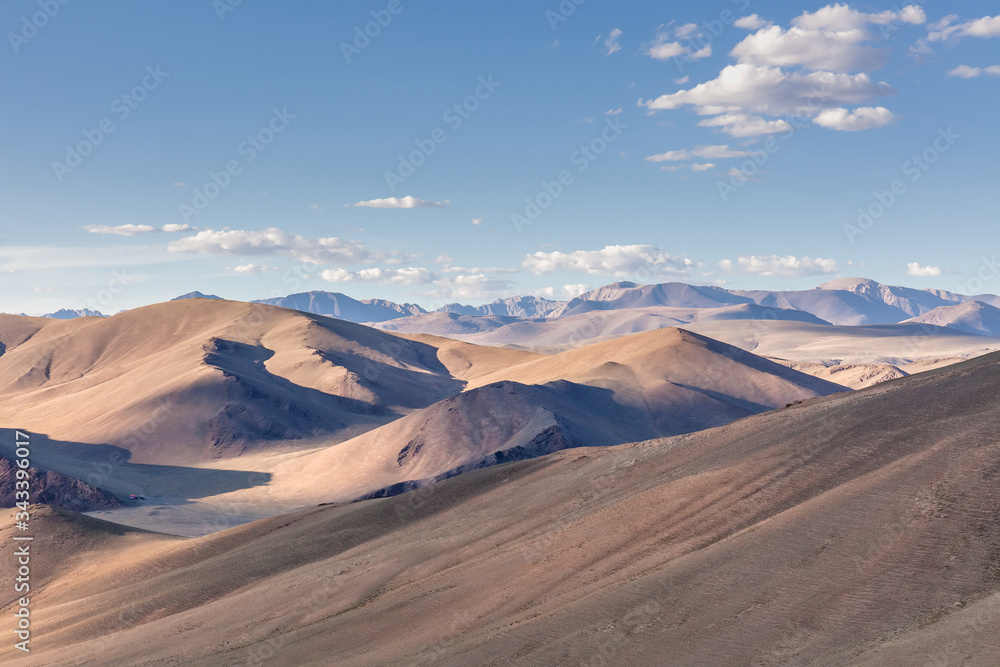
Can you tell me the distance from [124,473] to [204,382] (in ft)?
93.2

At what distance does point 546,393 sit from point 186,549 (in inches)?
2177

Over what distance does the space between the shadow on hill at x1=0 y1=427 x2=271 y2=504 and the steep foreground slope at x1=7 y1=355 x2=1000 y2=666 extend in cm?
3873

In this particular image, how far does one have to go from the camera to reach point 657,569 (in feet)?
90.1

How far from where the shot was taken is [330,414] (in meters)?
129

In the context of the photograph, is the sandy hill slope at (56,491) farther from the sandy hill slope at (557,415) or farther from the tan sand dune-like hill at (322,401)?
the sandy hill slope at (557,415)

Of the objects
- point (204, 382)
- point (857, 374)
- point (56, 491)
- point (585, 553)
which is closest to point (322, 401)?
point (204, 382)

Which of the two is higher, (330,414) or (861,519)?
(330,414)

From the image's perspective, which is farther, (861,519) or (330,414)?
(330,414)

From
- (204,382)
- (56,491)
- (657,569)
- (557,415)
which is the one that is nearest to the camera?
(657,569)

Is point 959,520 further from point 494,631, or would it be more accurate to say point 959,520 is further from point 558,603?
point 494,631

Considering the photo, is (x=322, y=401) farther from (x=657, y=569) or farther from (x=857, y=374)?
(x=657, y=569)

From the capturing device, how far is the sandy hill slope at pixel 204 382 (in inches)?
4493

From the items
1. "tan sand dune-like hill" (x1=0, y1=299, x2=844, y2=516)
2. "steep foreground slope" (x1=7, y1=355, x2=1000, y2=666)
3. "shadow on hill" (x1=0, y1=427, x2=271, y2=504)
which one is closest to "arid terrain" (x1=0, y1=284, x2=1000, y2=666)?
"steep foreground slope" (x1=7, y1=355, x2=1000, y2=666)

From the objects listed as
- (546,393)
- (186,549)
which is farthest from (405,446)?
(186,549)
